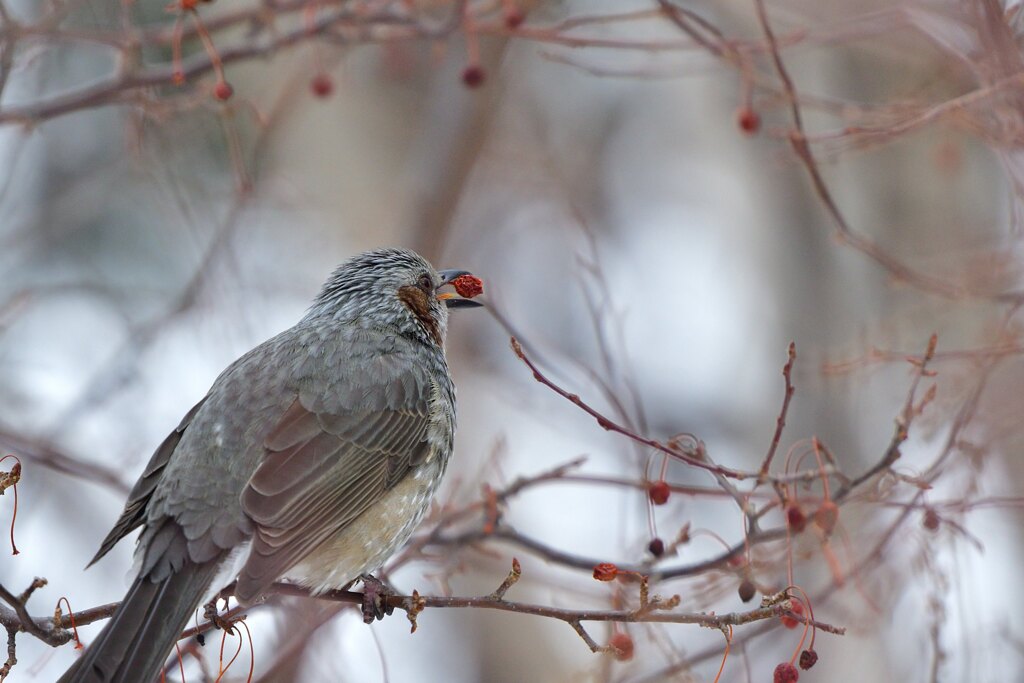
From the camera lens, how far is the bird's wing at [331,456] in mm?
4195

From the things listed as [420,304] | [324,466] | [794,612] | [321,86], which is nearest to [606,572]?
[794,612]

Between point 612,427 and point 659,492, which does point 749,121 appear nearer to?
point 659,492

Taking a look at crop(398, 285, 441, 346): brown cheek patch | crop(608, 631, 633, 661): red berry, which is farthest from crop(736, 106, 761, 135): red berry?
crop(608, 631, 633, 661): red berry

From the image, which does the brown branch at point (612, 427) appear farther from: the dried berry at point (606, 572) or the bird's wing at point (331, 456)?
the bird's wing at point (331, 456)

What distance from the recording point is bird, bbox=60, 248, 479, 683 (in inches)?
155

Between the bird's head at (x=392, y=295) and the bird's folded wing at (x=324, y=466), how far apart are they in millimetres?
458

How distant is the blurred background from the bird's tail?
60 centimetres

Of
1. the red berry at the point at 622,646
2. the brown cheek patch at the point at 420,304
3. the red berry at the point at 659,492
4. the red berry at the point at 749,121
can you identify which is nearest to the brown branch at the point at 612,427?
the red berry at the point at 659,492

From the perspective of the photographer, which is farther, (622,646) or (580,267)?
(580,267)

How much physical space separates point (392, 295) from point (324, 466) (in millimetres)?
1252

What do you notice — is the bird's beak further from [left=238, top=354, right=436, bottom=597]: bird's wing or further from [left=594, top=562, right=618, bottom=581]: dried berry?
[left=594, top=562, right=618, bottom=581]: dried berry

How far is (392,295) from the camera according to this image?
5.55 m

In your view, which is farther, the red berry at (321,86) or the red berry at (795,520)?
the red berry at (321,86)

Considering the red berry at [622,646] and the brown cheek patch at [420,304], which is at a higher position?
the brown cheek patch at [420,304]
